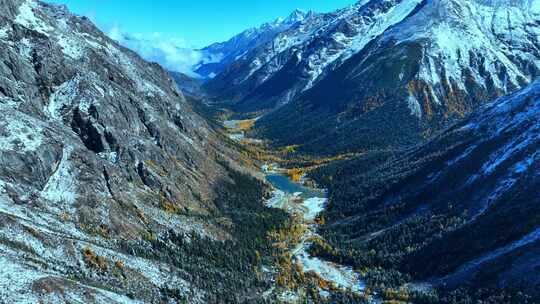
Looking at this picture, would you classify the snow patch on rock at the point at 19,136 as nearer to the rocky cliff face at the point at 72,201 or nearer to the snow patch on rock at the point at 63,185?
the rocky cliff face at the point at 72,201

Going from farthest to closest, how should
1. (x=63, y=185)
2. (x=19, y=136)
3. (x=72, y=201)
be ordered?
1. (x=63, y=185)
2. (x=19, y=136)
3. (x=72, y=201)

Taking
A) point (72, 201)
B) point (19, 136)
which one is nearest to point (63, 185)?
point (72, 201)

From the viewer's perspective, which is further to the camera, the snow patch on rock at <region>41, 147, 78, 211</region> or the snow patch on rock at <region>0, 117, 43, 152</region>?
the snow patch on rock at <region>41, 147, 78, 211</region>

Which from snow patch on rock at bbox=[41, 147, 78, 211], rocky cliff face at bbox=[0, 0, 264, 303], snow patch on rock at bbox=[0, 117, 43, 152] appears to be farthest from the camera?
snow patch on rock at bbox=[41, 147, 78, 211]

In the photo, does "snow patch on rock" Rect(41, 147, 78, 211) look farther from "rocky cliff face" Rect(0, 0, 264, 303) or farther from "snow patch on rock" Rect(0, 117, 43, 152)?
"snow patch on rock" Rect(0, 117, 43, 152)

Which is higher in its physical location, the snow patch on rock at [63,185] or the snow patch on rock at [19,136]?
the snow patch on rock at [19,136]

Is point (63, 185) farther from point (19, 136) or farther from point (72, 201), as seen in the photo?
point (19, 136)

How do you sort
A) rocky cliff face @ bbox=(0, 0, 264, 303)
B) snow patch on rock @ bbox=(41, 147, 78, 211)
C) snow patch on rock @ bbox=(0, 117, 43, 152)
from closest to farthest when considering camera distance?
1. rocky cliff face @ bbox=(0, 0, 264, 303)
2. snow patch on rock @ bbox=(0, 117, 43, 152)
3. snow patch on rock @ bbox=(41, 147, 78, 211)

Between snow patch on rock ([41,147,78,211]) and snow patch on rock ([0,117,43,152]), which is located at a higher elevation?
snow patch on rock ([0,117,43,152])

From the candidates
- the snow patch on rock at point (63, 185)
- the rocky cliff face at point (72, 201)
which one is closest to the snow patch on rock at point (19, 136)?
the rocky cliff face at point (72, 201)

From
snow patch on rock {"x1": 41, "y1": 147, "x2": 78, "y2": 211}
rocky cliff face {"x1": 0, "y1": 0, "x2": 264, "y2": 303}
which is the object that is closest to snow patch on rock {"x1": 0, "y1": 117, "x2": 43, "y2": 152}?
rocky cliff face {"x1": 0, "y1": 0, "x2": 264, "y2": 303}

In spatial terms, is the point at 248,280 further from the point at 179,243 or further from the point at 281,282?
the point at 179,243
